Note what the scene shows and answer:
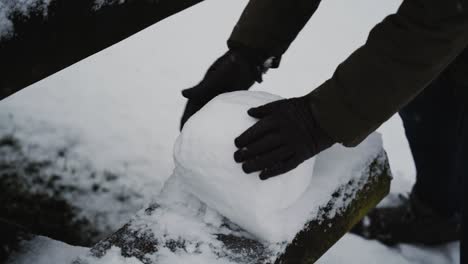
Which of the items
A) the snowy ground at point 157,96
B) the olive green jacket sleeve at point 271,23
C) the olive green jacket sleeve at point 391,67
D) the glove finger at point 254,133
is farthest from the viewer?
the snowy ground at point 157,96

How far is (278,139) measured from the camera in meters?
1.20

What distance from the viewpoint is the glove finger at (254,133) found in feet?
3.92

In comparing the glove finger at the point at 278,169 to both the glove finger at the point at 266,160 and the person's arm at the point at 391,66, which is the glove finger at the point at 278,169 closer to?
the glove finger at the point at 266,160

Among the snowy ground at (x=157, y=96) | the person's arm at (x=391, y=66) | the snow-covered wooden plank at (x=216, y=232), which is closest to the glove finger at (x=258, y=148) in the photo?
the person's arm at (x=391, y=66)

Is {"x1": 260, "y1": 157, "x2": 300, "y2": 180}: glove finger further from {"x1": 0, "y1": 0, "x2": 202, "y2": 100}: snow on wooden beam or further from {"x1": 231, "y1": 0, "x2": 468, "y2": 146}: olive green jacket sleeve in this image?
{"x1": 0, "y1": 0, "x2": 202, "y2": 100}: snow on wooden beam

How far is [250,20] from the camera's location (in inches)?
64.1

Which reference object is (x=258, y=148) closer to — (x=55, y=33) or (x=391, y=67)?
(x=391, y=67)

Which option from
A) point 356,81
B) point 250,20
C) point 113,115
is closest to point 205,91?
point 250,20

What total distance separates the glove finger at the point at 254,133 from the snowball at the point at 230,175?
0.14 feet

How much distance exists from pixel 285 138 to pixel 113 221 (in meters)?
1.33

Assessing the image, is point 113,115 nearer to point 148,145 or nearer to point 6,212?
point 148,145

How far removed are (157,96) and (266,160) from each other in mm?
2001

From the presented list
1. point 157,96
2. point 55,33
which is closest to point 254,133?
point 55,33

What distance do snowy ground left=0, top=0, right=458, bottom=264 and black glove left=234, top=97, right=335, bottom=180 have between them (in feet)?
3.34
